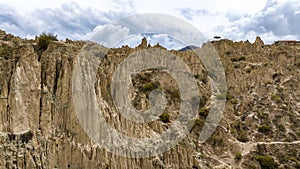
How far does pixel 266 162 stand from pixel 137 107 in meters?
14.2

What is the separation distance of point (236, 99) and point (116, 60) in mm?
20480

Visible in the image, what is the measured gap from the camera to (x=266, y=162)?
29.8 metres

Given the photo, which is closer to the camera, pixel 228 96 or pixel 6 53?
pixel 6 53

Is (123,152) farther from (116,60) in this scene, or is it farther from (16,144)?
(116,60)

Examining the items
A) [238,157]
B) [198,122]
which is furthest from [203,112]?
[238,157]

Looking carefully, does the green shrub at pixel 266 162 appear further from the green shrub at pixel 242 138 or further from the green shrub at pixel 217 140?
the green shrub at pixel 217 140

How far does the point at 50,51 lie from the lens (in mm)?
18531

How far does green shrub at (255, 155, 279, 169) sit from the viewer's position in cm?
2971

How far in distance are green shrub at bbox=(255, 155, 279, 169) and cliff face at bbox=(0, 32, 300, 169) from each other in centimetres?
10

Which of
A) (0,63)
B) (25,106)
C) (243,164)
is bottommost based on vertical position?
(243,164)

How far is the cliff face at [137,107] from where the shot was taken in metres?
15.6

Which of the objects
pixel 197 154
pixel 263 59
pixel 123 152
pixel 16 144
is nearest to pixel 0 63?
pixel 16 144

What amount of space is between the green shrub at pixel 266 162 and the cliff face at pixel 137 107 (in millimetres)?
102

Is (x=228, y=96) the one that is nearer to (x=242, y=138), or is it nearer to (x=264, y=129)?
(x=264, y=129)
